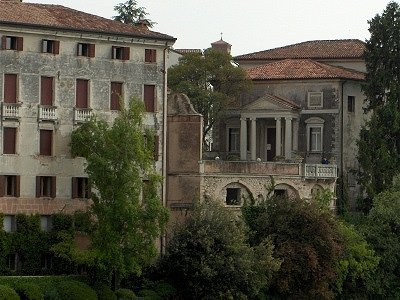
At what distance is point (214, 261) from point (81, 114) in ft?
33.6

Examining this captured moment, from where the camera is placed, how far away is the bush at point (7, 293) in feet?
257

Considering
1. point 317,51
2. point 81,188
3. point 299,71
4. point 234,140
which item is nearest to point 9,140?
point 81,188

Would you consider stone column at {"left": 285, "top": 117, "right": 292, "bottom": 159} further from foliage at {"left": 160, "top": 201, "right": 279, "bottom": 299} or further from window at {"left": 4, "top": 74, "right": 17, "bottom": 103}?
window at {"left": 4, "top": 74, "right": 17, "bottom": 103}

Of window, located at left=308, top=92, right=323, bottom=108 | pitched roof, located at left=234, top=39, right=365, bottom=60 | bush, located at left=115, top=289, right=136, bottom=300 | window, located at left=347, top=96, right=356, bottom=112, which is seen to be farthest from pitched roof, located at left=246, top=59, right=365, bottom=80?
bush, located at left=115, top=289, right=136, bottom=300

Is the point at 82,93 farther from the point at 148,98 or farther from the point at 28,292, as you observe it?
the point at 28,292

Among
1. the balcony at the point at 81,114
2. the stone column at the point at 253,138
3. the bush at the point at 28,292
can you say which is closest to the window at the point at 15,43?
the balcony at the point at 81,114

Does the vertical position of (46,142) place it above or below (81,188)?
above

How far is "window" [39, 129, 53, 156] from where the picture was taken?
284 feet

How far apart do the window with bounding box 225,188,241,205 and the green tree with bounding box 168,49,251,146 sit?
12.0m

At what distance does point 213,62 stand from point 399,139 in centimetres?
1314

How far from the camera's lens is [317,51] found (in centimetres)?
11388

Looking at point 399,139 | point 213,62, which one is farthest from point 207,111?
point 399,139

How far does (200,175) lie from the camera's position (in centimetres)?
9262

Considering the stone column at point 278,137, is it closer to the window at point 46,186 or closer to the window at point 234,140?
the window at point 234,140
